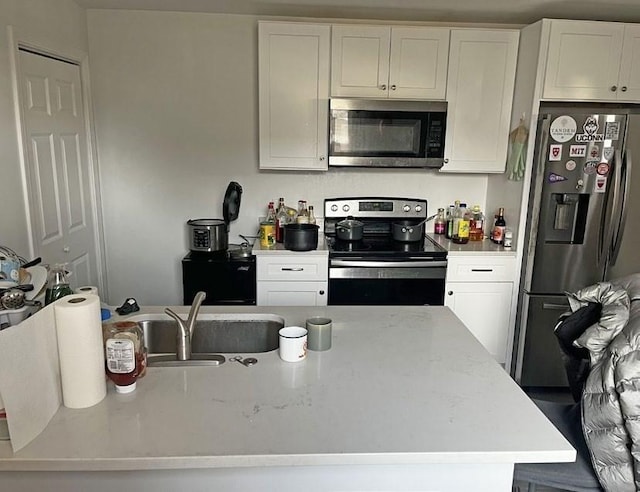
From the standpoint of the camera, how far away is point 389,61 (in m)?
3.16

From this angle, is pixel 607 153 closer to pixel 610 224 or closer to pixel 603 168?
pixel 603 168

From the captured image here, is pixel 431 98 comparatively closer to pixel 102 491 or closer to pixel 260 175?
pixel 260 175

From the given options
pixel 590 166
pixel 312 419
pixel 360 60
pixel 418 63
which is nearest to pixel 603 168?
pixel 590 166

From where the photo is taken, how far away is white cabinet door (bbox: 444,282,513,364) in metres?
3.20

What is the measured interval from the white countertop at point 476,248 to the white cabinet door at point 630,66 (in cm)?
114

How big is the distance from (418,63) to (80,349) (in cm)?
271

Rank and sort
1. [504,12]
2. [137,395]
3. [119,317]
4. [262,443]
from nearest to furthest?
[262,443]
[137,395]
[119,317]
[504,12]

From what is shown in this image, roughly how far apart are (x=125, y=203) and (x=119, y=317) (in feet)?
6.13

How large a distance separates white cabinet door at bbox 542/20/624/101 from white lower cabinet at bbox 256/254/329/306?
1736mm

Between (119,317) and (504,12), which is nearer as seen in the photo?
(119,317)

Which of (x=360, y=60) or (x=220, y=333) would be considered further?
(x=360, y=60)

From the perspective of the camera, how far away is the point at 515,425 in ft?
4.00

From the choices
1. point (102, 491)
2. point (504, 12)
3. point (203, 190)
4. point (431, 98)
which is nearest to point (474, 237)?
point (431, 98)

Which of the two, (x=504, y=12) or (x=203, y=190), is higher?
(x=504, y=12)
